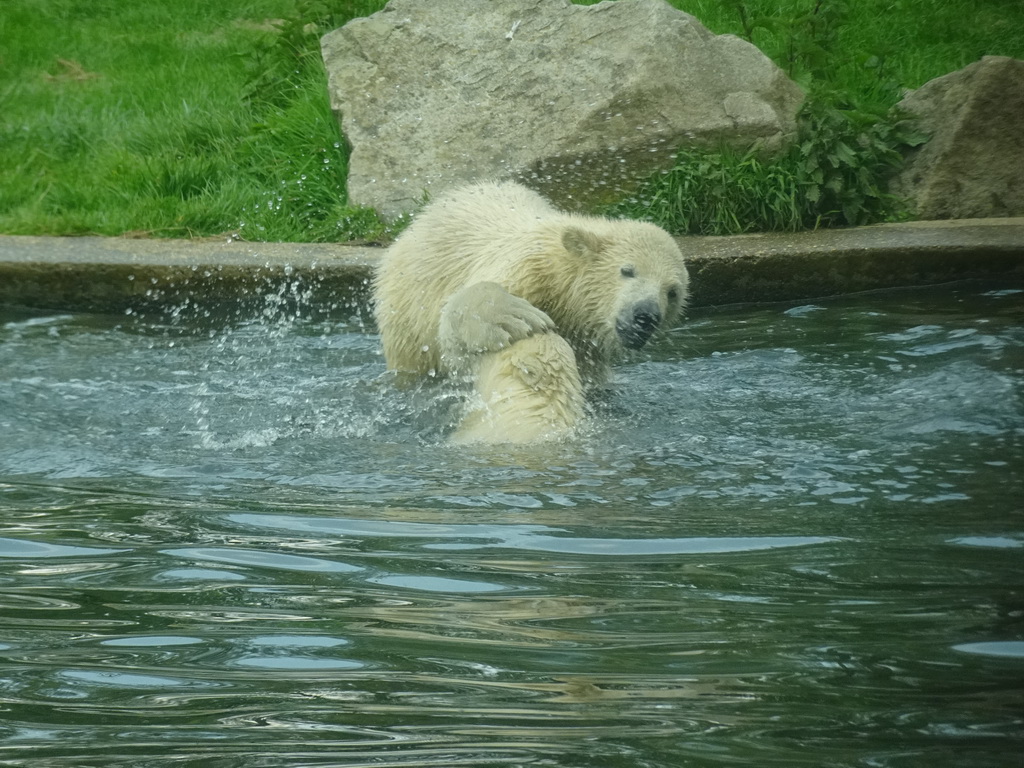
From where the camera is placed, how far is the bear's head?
454 centimetres

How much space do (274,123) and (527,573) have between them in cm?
661

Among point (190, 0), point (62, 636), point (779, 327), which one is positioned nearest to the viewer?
point (62, 636)

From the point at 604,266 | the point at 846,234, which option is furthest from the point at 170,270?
the point at 846,234

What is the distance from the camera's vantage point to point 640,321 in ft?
14.7

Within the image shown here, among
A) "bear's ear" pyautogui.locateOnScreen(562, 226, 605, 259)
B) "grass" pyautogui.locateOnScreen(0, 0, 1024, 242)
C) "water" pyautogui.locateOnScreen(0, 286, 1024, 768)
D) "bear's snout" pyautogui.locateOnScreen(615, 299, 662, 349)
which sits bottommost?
"water" pyautogui.locateOnScreen(0, 286, 1024, 768)

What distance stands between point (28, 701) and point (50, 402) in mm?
3034

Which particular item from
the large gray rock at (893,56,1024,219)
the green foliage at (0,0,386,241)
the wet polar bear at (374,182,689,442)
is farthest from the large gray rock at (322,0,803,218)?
the wet polar bear at (374,182,689,442)

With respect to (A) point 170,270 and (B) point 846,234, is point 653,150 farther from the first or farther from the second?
(A) point 170,270

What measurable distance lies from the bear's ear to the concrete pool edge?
5.54 feet

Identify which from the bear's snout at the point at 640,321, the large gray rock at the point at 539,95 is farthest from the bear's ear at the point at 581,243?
the large gray rock at the point at 539,95

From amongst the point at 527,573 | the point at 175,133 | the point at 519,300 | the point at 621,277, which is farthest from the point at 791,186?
the point at 527,573

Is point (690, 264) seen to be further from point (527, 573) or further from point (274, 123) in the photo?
point (527, 573)

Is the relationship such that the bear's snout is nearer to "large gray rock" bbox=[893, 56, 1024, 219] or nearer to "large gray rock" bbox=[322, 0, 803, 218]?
"large gray rock" bbox=[322, 0, 803, 218]

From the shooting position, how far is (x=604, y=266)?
4.64 m
